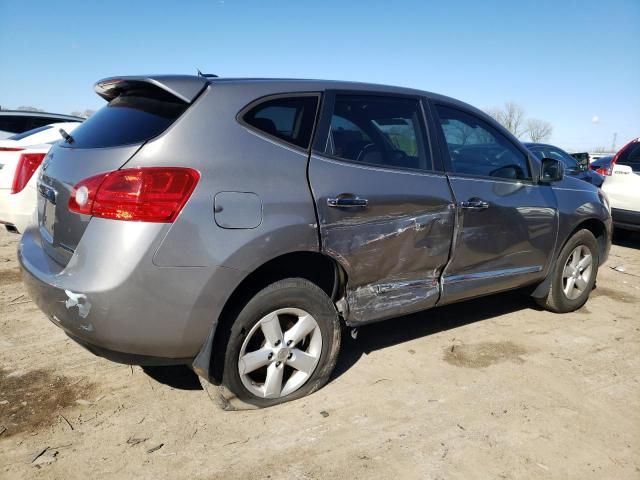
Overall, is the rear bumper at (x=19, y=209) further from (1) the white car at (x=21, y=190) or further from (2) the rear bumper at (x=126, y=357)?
(2) the rear bumper at (x=126, y=357)

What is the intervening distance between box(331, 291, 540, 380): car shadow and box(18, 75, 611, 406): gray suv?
54 cm

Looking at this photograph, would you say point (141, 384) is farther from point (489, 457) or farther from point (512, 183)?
point (512, 183)

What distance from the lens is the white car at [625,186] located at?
23.6ft

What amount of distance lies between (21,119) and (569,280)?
9022 mm

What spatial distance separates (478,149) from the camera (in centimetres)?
376

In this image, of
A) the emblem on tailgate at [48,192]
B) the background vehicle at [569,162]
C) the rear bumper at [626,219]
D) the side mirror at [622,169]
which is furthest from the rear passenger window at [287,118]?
the background vehicle at [569,162]

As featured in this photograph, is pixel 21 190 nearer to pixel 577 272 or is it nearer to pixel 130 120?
pixel 130 120

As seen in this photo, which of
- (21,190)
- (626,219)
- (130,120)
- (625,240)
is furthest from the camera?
(625,240)

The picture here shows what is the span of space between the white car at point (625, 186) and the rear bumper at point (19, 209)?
7353 millimetres

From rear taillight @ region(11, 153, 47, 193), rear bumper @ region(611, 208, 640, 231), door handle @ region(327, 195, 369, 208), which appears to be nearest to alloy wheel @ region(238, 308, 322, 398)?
door handle @ region(327, 195, 369, 208)

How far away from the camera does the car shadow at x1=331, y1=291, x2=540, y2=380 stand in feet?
11.8

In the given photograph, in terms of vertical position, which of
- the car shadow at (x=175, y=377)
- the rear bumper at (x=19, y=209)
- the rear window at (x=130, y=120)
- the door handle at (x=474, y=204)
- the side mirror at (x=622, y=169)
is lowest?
the car shadow at (x=175, y=377)

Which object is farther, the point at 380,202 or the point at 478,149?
the point at 478,149

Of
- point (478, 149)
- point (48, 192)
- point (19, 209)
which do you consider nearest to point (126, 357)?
point (48, 192)
